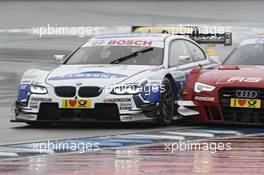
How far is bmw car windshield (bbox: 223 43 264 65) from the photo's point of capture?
46.2 ft

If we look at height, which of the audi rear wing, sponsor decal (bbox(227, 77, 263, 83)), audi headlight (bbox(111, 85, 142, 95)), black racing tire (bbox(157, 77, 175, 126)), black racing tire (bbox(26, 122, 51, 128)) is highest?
the audi rear wing

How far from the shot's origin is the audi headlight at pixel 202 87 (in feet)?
43.0

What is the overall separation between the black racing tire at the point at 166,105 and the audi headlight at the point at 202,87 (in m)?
0.37

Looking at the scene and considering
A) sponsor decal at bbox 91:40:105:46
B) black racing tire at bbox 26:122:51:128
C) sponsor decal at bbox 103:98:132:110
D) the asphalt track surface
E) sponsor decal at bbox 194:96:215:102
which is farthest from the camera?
the asphalt track surface

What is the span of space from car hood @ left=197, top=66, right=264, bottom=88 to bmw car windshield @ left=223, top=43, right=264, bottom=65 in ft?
1.51

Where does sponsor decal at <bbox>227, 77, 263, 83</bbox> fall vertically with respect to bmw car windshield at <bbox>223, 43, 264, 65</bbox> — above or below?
below

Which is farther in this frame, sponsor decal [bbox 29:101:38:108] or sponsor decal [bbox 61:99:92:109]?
sponsor decal [bbox 29:101:38:108]

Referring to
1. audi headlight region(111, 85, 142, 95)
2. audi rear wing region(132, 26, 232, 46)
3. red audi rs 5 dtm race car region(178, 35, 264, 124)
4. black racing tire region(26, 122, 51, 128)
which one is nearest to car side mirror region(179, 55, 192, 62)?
red audi rs 5 dtm race car region(178, 35, 264, 124)

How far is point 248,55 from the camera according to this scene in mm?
14289

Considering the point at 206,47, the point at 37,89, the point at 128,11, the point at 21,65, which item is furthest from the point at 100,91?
the point at 128,11

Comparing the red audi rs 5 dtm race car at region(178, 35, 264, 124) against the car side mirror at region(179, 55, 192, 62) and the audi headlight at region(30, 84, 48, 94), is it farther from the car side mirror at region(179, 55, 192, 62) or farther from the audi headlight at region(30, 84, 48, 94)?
the audi headlight at region(30, 84, 48, 94)

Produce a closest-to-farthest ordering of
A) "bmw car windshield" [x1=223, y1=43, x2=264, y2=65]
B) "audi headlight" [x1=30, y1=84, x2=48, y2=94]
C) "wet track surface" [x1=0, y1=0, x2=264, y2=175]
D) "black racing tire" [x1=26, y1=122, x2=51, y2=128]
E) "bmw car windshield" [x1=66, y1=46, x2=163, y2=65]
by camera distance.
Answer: "wet track surface" [x1=0, y1=0, x2=264, y2=175], "audi headlight" [x1=30, y1=84, x2=48, y2=94], "black racing tire" [x1=26, y1=122, x2=51, y2=128], "bmw car windshield" [x1=66, y1=46, x2=163, y2=65], "bmw car windshield" [x1=223, y1=43, x2=264, y2=65]

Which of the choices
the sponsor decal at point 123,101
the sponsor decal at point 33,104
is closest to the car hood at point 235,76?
the sponsor decal at point 123,101

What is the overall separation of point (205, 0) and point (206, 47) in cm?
1873
